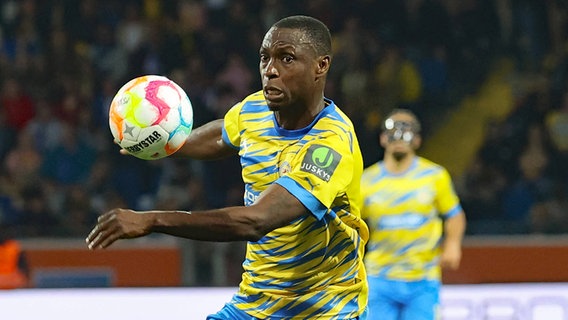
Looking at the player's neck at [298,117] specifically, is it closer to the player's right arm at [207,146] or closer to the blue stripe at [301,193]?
the blue stripe at [301,193]

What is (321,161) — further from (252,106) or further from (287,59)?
(252,106)

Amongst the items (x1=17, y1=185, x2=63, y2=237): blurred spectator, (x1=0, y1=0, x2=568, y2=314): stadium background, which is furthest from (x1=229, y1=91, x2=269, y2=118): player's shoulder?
(x1=17, y1=185, x2=63, y2=237): blurred spectator

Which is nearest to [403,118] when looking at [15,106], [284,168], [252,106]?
[252,106]

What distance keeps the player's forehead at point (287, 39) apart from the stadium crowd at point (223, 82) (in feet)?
20.8

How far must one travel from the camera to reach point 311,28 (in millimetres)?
4039

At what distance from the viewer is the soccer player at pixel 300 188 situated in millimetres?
3850

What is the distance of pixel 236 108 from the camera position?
4.59m

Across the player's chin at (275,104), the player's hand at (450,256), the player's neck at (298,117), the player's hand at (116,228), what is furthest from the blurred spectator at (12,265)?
the player's hand at (116,228)

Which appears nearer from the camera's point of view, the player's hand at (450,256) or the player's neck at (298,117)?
the player's neck at (298,117)

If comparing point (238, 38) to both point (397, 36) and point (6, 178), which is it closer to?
point (397, 36)

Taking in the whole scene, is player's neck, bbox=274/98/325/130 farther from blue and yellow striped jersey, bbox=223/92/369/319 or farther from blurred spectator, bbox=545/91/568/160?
blurred spectator, bbox=545/91/568/160

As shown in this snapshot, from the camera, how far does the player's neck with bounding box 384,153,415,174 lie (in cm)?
766

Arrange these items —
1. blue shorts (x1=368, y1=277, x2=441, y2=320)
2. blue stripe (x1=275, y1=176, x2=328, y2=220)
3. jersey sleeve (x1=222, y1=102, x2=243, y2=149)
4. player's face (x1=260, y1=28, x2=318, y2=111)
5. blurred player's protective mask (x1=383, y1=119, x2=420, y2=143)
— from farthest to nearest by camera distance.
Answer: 1. blurred player's protective mask (x1=383, y1=119, x2=420, y2=143)
2. blue shorts (x1=368, y1=277, x2=441, y2=320)
3. jersey sleeve (x1=222, y1=102, x2=243, y2=149)
4. player's face (x1=260, y1=28, x2=318, y2=111)
5. blue stripe (x1=275, y1=176, x2=328, y2=220)

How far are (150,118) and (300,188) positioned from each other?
2.32 ft
